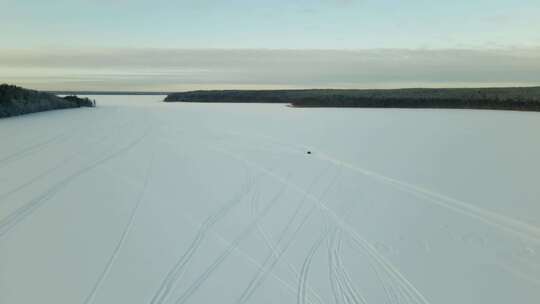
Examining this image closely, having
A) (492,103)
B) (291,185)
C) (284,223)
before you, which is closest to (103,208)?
(284,223)

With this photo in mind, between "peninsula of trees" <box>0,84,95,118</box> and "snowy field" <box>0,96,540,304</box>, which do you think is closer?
"snowy field" <box>0,96,540,304</box>

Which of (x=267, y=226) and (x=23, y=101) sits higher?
(x=23, y=101)

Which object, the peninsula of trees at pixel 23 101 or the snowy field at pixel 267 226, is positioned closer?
the snowy field at pixel 267 226

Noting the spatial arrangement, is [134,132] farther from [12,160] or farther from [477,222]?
[477,222]

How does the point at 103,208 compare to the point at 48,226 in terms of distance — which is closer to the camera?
the point at 48,226
